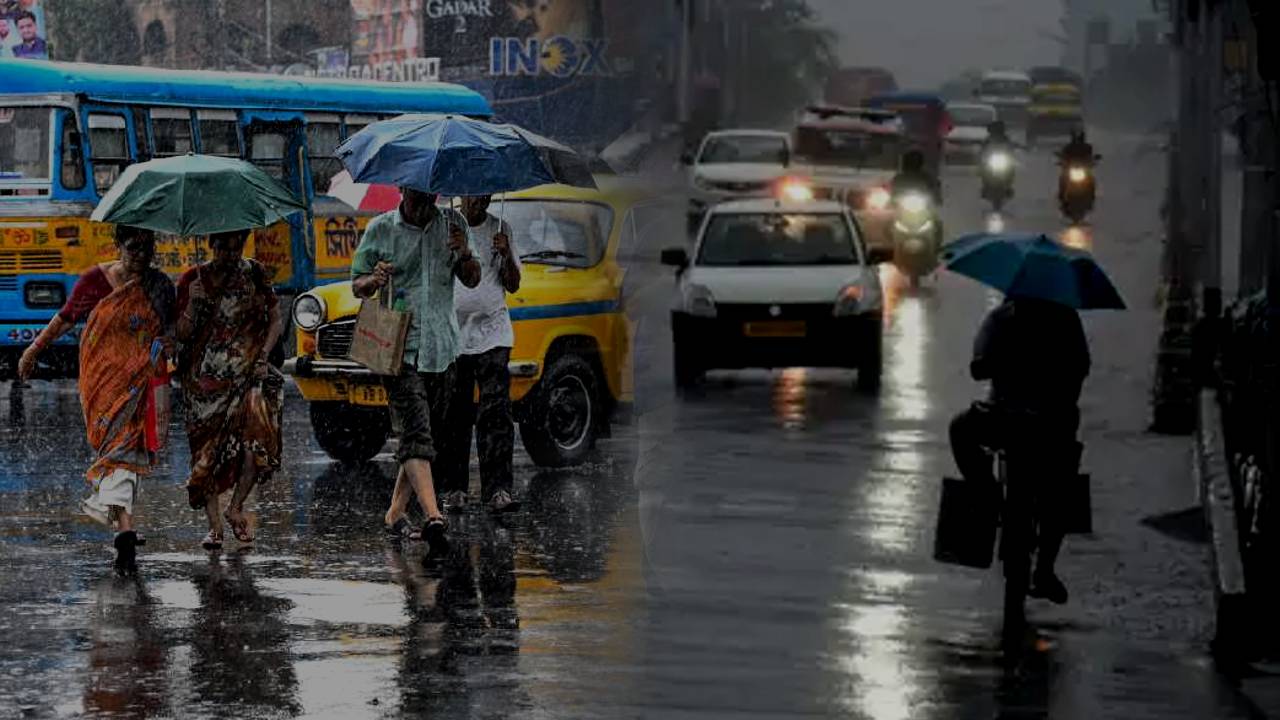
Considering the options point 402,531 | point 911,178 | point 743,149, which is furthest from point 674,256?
point 743,149

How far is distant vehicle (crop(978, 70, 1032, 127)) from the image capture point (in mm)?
78938

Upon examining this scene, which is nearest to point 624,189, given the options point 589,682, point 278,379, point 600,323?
point 600,323

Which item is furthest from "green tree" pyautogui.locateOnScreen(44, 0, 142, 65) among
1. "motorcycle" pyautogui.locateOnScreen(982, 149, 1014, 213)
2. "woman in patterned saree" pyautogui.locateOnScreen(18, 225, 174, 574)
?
"woman in patterned saree" pyautogui.locateOnScreen(18, 225, 174, 574)

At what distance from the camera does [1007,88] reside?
8000cm

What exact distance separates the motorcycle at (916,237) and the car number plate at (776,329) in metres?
13.9

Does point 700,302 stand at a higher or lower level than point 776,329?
higher

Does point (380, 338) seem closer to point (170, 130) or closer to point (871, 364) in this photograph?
point (871, 364)

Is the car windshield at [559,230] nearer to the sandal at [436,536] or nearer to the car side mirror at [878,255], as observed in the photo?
the sandal at [436,536]

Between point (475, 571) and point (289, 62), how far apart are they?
2108 inches

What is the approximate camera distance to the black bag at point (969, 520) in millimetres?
10375

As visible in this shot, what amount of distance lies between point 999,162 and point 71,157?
31.7 metres

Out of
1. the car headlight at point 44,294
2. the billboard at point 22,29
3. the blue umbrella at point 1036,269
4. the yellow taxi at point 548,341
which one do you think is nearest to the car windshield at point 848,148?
the billboard at point 22,29

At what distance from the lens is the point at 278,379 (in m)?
12.0

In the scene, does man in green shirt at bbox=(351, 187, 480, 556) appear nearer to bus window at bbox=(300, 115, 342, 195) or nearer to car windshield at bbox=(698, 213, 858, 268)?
car windshield at bbox=(698, 213, 858, 268)
